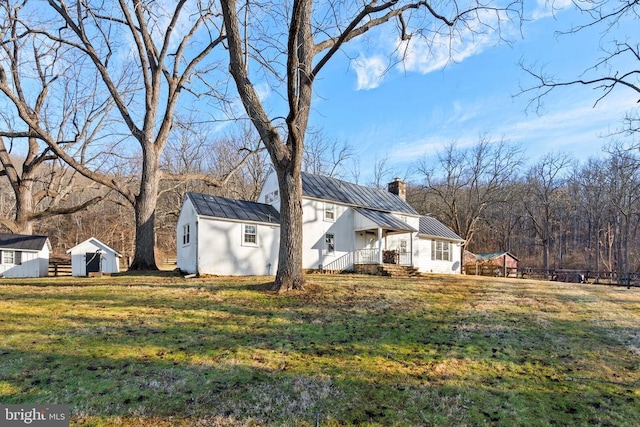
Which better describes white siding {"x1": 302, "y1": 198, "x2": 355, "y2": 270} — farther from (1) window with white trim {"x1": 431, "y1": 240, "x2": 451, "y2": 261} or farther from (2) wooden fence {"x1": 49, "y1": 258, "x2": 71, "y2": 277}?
(2) wooden fence {"x1": 49, "y1": 258, "x2": 71, "y2": 277}

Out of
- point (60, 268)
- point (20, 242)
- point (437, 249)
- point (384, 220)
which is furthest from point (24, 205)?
point (437, 249)

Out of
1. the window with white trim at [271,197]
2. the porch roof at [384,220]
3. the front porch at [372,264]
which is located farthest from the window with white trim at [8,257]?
the porch roof at [384,220]

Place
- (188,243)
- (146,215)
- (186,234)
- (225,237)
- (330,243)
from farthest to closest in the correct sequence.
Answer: (330,243) → (186,234) → (146,215) → (188,243) → (225,237)

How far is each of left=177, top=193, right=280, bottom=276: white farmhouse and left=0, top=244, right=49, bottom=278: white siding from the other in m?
10.5

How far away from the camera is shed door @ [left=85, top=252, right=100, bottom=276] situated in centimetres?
2262

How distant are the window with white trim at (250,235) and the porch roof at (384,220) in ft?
21.4

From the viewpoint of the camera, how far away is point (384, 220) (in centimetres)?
2058

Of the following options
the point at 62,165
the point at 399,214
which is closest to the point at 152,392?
the point at 399,214

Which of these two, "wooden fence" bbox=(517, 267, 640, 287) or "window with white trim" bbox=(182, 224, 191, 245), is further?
"wooden fence" bbox=(517, 267, 640, 287)

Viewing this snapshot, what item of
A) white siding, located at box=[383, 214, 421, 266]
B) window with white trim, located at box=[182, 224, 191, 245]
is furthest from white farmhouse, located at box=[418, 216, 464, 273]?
window with white trim, located at box=[182, 224, 191, 245]

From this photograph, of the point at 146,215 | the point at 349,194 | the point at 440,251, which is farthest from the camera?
the point at 440,251

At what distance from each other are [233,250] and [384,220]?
8918 mm

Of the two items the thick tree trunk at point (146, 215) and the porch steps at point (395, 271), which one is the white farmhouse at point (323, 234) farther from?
the thick tree trunk at point (146, 215)

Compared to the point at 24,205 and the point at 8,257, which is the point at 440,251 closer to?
the point at 24,205
